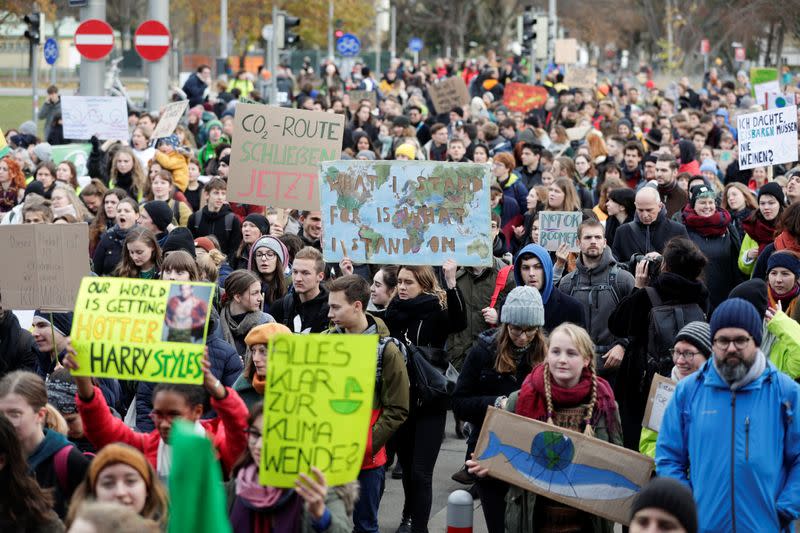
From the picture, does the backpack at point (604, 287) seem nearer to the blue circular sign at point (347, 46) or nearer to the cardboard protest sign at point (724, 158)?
the cardboard protest sign at point (724, 158)

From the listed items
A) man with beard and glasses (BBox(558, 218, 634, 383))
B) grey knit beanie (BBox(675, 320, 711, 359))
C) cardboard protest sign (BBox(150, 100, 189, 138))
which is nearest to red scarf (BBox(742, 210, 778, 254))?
man with beard and glasses (BBox(558, 218, 634, 383))

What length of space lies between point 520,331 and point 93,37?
12.4 m

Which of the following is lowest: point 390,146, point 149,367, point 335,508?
point 335,508

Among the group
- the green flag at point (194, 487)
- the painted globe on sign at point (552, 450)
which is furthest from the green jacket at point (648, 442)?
the green flag at point (194, 487)

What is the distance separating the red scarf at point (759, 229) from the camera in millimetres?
10273

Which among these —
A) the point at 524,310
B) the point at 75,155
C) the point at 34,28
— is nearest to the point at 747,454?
A: the point at 524,310

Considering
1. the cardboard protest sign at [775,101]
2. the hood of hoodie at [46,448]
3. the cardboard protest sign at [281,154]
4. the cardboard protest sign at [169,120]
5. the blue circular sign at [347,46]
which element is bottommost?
the hood of hoodie at [46,448]

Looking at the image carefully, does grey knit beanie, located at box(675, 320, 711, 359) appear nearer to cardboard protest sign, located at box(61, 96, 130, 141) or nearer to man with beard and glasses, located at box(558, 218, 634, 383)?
man with beard and glasses, located at box(558, 218, 634, 383)

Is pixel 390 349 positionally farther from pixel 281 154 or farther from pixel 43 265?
pixel 281 154

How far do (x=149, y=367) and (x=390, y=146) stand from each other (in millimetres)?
13673

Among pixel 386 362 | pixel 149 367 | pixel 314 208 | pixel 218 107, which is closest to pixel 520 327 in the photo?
pixel 386 362

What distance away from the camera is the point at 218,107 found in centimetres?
2527

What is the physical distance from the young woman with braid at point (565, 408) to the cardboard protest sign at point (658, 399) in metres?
0.28

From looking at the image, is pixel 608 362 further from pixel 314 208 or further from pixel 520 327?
pixel 314 208
